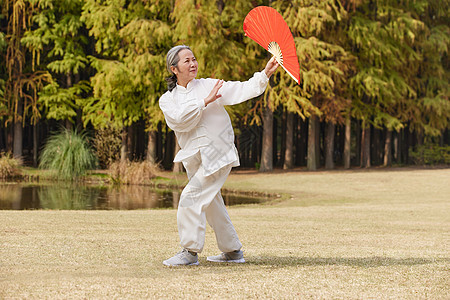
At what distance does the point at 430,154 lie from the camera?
31891 mm

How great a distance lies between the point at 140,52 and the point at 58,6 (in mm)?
5277

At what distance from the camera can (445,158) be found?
105ft

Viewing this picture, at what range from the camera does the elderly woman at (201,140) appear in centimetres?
522

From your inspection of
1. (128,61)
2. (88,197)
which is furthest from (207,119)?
(128,61)

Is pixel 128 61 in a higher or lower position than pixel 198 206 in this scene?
higher

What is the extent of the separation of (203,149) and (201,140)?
0.08 m

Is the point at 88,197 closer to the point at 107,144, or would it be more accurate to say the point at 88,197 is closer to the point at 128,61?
the point at 107,144

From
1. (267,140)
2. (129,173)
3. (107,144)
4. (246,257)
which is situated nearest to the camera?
(246,257)

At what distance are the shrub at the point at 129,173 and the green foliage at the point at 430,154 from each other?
633 inches

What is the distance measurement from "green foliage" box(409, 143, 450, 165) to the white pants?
1111 inches

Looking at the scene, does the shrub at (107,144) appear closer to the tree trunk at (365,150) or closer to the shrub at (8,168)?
the shrub at (8,168)

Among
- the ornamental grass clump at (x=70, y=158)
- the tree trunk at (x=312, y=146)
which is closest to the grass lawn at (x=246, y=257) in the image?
the ornamental grass clump at (x=70, y=158)

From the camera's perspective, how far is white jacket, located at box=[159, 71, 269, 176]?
522 centimetres

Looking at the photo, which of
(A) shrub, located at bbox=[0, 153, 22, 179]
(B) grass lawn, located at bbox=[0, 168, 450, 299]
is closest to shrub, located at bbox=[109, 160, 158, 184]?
(A) shrub, located at bbox=[0, 153, 22, 179]
